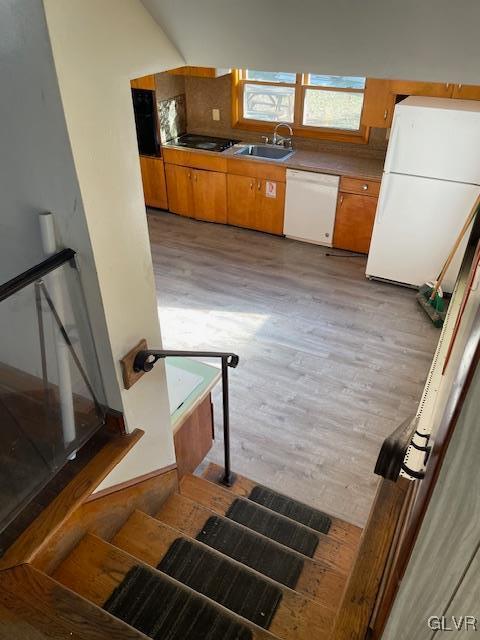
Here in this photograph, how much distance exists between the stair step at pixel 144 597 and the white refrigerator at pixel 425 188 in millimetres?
3582

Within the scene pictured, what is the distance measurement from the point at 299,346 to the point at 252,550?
6.82 feet

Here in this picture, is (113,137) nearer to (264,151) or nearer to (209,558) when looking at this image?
(209,558)

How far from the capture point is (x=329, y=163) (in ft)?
17.0

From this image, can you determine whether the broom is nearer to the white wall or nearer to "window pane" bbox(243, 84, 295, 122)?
"window pane" bbox(243, 84, 295, 122)

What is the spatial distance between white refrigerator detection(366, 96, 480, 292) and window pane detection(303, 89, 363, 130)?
1190 millimetres

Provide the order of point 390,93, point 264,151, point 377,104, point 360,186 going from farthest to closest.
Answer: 1. point 264,151
2. point 360,186
3. point 377,104
4. point 390,93

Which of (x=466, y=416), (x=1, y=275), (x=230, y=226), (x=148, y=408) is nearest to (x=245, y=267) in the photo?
(x=230, y=226)

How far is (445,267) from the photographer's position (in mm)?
4379

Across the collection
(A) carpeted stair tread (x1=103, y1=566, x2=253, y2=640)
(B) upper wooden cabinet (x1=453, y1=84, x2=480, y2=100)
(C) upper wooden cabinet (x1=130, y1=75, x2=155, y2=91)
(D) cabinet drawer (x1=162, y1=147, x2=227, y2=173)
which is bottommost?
(A) carpeted stair tread (x1=103, y1=566, x2=253, y2=640)

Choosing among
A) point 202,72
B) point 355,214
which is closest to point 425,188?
point 355,214

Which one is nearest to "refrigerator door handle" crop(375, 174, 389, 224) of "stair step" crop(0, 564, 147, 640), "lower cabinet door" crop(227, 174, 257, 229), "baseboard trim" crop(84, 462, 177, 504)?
"lower cabinet door" crop(227, 174, 257, 229)

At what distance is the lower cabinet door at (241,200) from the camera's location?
5566 mm

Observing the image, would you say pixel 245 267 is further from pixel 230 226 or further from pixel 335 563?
pixel 335 563

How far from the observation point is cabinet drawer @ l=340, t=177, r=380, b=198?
4.86 metres
